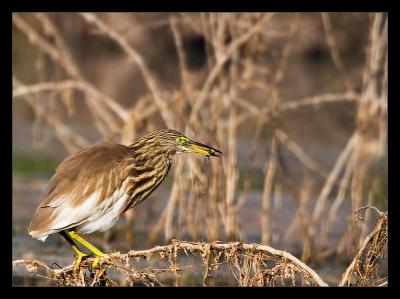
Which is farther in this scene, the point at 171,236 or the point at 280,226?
the point at 280,226

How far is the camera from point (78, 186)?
5.45 m

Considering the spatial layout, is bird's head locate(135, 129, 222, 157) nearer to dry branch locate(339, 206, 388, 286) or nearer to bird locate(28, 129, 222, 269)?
bird locate(28, 129, 222, 269)

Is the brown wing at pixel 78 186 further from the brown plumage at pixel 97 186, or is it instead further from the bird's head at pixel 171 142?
the bird's head at pixel 171 142

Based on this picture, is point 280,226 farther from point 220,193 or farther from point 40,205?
point 40,205

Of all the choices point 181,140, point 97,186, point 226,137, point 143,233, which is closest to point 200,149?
point 181,140

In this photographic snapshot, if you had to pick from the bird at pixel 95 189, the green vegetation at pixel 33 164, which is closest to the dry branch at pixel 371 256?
the bird at pixel 95 189

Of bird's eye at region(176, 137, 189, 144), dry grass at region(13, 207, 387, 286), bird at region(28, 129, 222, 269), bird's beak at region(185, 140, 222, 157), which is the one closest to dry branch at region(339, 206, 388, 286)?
dry grass at region(13, 207, 387, 286)

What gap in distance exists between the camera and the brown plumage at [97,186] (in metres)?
5.33
